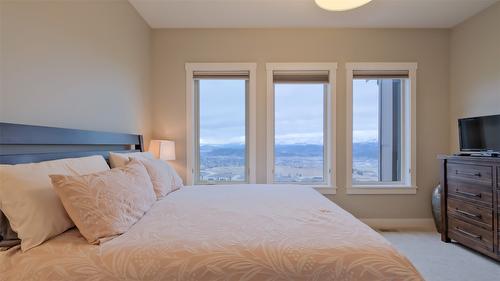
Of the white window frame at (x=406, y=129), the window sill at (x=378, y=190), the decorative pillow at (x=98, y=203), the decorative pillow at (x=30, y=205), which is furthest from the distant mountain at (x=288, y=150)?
the decorative pillow at (x=30, y=205)

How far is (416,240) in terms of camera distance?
113 inches

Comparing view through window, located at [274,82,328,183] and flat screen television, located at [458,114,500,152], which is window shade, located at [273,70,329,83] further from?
flat screen television, located at [458,114,500,152]

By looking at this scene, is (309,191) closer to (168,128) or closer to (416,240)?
(416,240)

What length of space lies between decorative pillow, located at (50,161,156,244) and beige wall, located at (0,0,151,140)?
56 centimetres

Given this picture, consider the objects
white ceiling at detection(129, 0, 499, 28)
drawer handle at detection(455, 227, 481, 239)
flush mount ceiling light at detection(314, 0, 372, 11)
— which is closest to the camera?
flush mount ceiling light at detection(314, 0, 372, 11)

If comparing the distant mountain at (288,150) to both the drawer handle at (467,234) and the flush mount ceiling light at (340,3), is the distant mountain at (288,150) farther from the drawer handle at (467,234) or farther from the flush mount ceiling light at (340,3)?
the flush mount ceiling light at (340,3)

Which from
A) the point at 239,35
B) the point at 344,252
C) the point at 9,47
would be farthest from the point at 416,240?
the point at 9,47

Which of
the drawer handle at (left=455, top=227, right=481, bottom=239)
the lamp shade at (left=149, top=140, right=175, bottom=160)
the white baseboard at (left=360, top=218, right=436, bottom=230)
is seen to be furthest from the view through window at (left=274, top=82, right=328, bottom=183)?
the drawer handle at (left=455, top=227, right=481, bottom=239)

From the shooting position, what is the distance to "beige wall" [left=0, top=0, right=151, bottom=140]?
138 centimetres

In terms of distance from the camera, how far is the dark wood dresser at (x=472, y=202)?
2.33 metres

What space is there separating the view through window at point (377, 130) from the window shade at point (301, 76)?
0.46 m

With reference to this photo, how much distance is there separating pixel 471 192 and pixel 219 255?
2.77 metres

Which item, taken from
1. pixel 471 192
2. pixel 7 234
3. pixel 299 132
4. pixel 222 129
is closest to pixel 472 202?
→ pixel 471 192

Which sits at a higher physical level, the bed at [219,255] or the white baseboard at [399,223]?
the bed at [219,255]
